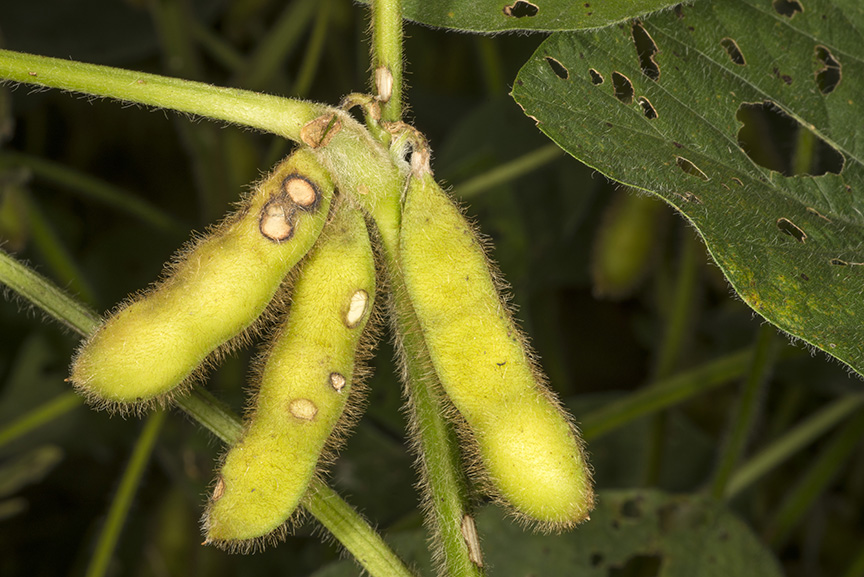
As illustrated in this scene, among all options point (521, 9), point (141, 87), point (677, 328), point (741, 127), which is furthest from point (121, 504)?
point (677, 328)

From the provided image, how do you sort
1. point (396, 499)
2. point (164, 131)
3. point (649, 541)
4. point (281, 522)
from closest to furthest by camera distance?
point (281, 522)
point (649, 541)
point (396, 499)
point (164, 131)

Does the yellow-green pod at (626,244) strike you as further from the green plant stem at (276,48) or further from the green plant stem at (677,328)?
the green plant stem at (276,48)

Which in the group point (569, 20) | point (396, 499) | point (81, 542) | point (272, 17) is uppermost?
point (569, 20)

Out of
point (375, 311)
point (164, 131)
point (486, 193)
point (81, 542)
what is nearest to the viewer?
point (375, 311)

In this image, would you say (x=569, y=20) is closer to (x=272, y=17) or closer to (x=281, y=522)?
(x=281, y=522)

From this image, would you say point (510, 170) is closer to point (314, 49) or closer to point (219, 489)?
point (314, 49)

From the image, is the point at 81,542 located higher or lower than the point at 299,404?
lower

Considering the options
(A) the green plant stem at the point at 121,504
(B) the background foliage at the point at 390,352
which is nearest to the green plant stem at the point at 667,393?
(B) the background foliage at the point at 390,352

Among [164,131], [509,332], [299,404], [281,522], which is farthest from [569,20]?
[164,131]
